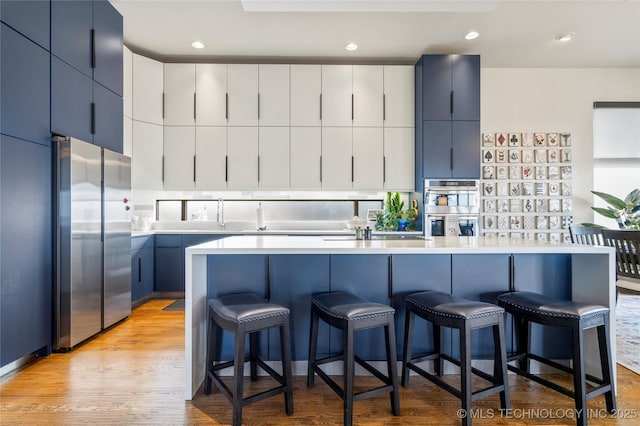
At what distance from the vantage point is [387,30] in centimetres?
382

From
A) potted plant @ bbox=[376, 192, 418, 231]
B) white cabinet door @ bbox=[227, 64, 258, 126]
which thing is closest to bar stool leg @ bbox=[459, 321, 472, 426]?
potted plant @ bbox=[376, 192, 418, 231]

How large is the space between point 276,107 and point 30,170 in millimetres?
2824

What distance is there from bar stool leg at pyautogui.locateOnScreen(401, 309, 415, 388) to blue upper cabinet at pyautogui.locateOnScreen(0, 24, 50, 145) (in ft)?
9.35

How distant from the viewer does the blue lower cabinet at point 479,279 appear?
224 centimetres

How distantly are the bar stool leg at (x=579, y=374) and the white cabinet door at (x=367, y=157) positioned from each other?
3089 millimetres

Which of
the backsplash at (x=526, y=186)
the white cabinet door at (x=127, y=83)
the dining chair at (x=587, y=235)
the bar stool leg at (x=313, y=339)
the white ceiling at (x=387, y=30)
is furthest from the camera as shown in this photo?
the backsplash at (x=526, y=186)

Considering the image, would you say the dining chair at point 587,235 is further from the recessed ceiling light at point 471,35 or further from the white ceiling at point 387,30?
the recessed ceiling light at point 471,35

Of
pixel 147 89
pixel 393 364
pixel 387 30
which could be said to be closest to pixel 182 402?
pixel 393 364

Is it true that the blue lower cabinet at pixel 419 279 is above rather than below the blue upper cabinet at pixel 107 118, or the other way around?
below

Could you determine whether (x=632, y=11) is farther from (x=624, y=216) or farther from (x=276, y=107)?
(x=276, y=107)

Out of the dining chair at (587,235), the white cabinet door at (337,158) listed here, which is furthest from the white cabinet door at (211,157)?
the dining chair at (587,235)

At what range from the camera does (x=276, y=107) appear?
4.54 meters

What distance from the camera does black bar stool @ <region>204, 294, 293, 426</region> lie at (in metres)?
1.67

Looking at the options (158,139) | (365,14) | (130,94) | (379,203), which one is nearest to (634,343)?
(379,203)
